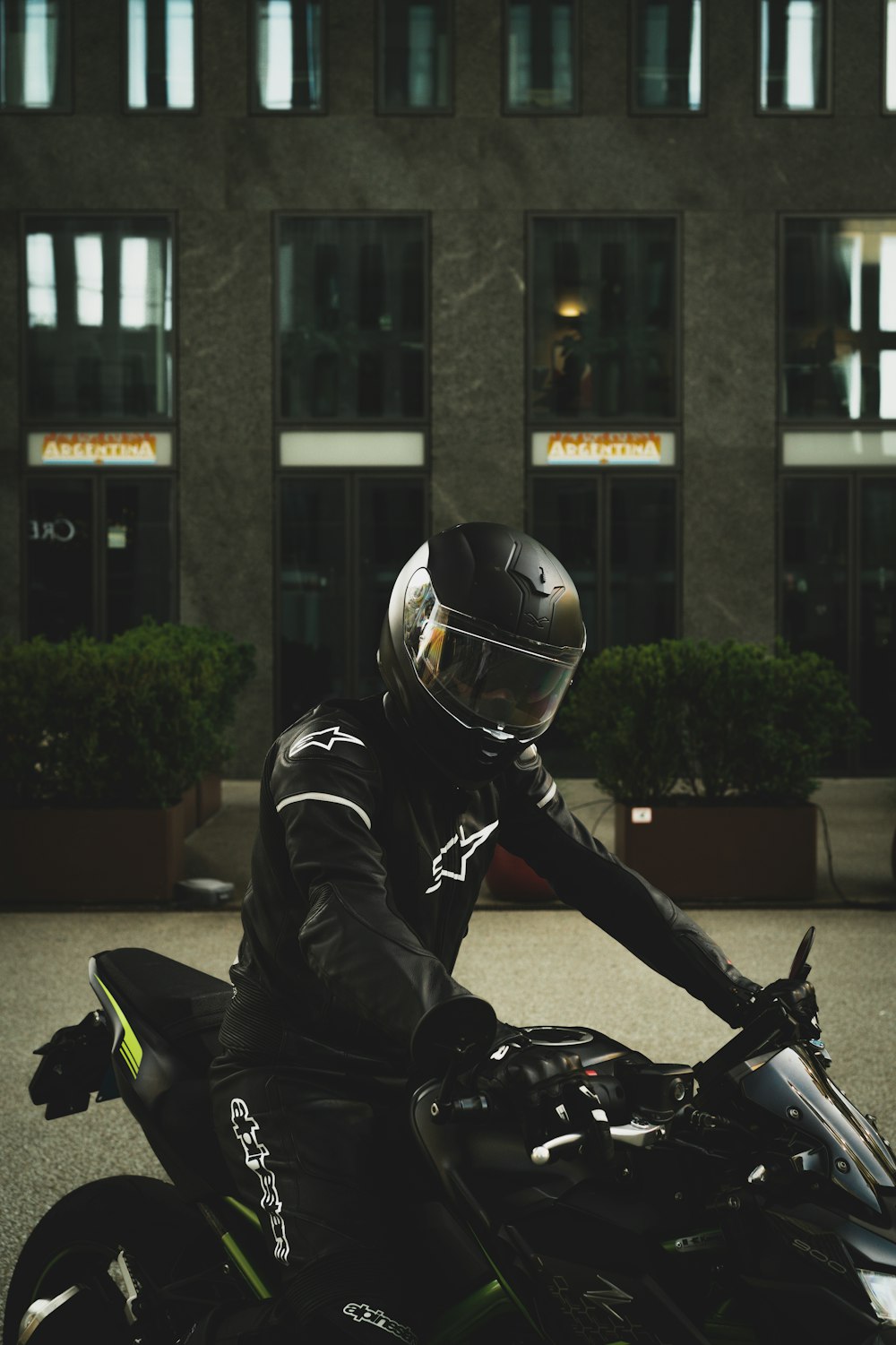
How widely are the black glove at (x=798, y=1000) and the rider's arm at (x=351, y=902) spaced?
1.71 feet

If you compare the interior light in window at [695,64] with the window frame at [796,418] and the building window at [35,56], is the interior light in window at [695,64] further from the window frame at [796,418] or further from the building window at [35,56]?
the building window at [35,56]

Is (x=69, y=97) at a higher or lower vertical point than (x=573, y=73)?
lower

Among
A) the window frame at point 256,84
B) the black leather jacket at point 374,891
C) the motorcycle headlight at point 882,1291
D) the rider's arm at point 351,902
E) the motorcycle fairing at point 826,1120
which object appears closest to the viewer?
the motorcycle headlight at point 882,1291

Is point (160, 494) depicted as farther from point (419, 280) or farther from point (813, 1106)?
point (813, 1106)

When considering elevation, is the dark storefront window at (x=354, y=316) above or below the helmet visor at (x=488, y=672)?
above

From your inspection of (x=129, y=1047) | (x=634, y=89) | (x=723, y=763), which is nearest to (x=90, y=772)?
(x=723, y=763)

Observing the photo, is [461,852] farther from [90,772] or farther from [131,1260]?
[90,772]

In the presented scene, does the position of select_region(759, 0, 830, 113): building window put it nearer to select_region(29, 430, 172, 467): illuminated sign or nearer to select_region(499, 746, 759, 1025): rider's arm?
select_region(29, 430, 172, 467): illuminated sign

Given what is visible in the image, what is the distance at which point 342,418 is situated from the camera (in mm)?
16500

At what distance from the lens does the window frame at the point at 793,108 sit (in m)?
16.6

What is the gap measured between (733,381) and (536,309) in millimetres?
2389

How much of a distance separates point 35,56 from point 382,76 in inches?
155

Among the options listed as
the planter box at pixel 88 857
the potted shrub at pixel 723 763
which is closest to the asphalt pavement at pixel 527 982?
the planter box at pixel 88 857

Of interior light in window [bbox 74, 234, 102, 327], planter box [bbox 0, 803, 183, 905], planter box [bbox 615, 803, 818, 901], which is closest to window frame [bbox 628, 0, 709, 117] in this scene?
interior light in window [bbox 74, 234, 102, 327]
